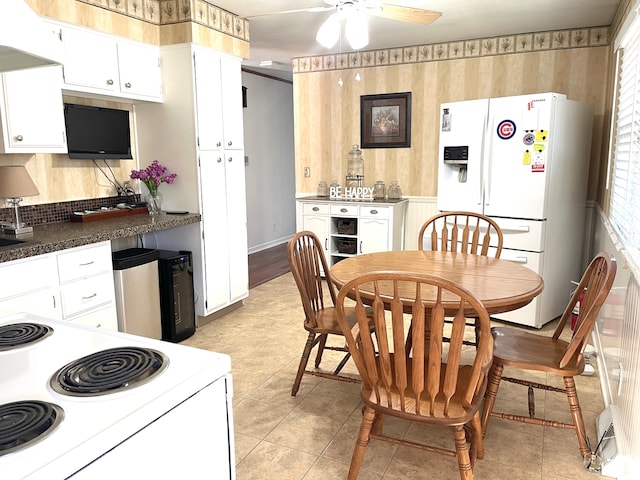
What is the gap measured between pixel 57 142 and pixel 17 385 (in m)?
2.29

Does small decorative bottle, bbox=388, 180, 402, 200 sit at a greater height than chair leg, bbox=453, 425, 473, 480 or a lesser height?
greater

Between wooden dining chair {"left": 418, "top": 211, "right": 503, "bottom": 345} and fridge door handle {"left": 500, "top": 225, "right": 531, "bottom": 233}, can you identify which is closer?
wooden dining chair {"left": 418, "top": 211, "right": 503, "bottom": 345}

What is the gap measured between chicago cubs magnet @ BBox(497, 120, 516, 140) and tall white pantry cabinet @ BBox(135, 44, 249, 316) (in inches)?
82.3

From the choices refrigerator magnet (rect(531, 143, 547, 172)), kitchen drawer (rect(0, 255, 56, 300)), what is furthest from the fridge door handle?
kitchen drawer (rect(0, 255, 56, 300))

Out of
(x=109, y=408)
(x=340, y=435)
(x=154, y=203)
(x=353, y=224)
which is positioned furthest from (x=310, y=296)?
(x=353, y=224)

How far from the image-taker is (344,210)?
501 centimetres

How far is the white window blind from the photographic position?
2264 mm

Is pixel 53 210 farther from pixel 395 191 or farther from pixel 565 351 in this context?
pixel 395 191

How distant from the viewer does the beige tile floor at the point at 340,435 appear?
6.75 ft

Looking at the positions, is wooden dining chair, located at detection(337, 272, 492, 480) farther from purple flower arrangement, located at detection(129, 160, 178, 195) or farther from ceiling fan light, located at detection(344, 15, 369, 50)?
purple flower arrangement, located at detection(129, 160, 178, 195)

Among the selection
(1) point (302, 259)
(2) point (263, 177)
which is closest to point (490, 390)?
(1) point (302, 259)

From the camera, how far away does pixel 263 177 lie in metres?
6.80

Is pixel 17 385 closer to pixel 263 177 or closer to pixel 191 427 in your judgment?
pixel 191 427

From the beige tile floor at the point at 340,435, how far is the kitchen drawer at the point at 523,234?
3.47 ft
